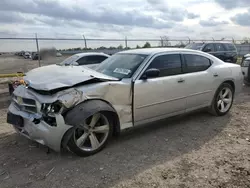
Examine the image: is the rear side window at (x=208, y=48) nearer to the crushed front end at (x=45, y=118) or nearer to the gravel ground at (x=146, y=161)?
the gravel ground at (x=146, y=161)

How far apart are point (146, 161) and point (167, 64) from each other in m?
1.99

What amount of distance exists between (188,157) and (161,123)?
1.52 metres

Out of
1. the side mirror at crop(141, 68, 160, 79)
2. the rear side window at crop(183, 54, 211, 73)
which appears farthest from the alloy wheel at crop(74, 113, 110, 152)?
the rear side window at crop(183, 54, 211, 73)

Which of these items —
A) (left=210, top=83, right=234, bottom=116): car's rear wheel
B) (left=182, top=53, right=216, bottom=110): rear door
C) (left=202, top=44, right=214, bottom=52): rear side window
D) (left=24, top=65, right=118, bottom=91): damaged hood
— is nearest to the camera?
(left=24, top=65, right=118, bottom=91): damaged hood

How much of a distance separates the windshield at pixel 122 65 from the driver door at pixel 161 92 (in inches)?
9.2

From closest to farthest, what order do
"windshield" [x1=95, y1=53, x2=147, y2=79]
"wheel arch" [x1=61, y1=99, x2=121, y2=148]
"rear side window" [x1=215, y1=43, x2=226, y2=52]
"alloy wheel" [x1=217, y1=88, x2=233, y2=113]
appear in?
"wheel arch" [x1=61, y1=99, x2=121, y2=148] < "windshield" [x1=95, y1=53, x2=147, y2=79] < "alloy wheel" [x1=217, y1=88, x2=233, y2=113] < "rear side window" [x1=215, y1=43, x2=226, y2=52]

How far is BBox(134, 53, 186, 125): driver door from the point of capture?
→ 4.15 metres

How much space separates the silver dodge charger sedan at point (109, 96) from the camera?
11.2ft

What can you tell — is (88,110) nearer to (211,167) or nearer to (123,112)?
(123,112)

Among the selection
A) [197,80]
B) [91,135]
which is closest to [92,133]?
[91,135]

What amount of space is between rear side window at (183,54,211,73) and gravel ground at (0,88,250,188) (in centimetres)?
122

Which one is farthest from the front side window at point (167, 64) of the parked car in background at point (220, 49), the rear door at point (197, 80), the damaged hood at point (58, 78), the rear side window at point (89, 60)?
the parked car in background at point (220, 49)

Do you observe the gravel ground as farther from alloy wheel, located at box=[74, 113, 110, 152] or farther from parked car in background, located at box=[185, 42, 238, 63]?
parked car in background, located at box=[185, 42, 238, 63]

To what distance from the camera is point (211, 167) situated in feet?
11.1
